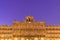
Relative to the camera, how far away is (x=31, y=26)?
5659cm

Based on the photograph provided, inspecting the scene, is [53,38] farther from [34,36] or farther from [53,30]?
[34,36]

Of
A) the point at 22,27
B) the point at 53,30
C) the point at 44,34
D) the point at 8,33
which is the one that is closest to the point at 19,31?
the point at 22,27

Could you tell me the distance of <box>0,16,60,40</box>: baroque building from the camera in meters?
54.8

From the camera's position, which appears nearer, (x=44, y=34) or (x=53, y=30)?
(x=44, y=34)

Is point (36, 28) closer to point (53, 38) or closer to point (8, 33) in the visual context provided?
point (53, 38)

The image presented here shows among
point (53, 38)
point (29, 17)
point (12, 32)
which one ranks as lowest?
point (53, 38)

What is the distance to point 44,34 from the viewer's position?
180 ft

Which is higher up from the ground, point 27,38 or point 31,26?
point 31,26

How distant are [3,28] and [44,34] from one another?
2004 cm

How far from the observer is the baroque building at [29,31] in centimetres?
5484

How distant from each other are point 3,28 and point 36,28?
1613cm

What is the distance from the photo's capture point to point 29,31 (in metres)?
55.5

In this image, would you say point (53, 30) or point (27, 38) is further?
point (53, 30)

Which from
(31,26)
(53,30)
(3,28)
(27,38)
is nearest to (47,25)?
(53,30)
